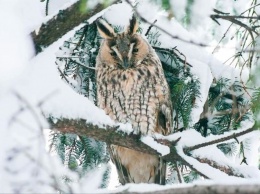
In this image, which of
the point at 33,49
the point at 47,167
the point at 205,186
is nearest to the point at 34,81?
the point at 33,49

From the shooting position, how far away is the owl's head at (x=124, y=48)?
3.19m

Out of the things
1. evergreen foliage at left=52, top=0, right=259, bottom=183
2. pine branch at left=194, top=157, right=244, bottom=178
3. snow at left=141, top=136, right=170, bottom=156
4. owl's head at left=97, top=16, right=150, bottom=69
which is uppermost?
owl's head at left=97, top=16, right=150, bottom=69

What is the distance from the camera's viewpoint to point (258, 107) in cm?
161

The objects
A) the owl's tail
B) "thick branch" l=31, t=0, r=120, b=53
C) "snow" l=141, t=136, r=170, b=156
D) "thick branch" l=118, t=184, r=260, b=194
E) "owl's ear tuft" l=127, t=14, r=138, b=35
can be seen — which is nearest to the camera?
"thick branch" l=118, t=184, r=260, b=194

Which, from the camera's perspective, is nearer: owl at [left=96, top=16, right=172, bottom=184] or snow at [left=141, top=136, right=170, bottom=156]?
snow at [left=141, top=136, right=170, bottom=156]

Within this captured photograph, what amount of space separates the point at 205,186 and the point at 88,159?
1.93 meters

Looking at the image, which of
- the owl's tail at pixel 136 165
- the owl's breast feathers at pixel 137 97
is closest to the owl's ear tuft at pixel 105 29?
the owl's breast feathers at pixel 137 97

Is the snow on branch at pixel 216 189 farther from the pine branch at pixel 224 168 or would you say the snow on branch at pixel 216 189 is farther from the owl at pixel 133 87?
the owl at pixel 133 87

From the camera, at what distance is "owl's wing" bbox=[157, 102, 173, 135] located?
326 cm

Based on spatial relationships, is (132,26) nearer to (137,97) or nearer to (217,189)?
(137,97)

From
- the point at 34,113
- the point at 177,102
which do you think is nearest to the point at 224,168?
the point at 177,102

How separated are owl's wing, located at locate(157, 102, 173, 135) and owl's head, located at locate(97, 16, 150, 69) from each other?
32cm

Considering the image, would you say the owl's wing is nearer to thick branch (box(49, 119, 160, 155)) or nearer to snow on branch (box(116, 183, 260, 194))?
thick branch (box(49, 119, 160, 155))

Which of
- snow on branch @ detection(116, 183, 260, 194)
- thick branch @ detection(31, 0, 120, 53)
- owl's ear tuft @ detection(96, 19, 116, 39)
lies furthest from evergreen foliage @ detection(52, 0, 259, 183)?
snow on branch @ detection(116, 183, 260, 194)
